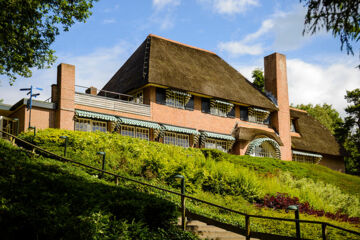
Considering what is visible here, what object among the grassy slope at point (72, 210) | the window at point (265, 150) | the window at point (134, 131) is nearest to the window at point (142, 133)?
the window at point (134, 131)

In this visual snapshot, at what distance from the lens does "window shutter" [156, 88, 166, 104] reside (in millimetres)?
26516

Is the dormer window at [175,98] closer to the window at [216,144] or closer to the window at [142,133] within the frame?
the window at [142,133]

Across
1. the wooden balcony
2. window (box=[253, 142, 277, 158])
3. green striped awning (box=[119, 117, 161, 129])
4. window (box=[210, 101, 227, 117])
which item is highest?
window (box=[210, 101, 227, 117])

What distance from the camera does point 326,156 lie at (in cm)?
3747

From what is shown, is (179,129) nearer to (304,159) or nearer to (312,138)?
(304,159)

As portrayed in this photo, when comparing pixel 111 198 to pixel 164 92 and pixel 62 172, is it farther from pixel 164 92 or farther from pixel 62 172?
pixel 164 92

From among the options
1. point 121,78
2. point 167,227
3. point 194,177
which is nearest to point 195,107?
point 121,78

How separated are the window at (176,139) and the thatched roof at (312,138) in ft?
38.6

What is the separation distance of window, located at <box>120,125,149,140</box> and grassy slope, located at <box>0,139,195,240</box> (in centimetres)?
1269

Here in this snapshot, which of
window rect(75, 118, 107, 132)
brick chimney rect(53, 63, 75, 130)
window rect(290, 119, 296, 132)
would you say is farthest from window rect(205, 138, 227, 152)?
brick chimney rect(53, 63, 75, 130)

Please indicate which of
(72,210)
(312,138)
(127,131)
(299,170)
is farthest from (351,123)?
(72,210)

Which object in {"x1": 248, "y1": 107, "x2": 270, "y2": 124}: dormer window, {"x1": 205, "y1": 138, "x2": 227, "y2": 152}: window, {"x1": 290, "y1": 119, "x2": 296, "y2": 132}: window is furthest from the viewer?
{"x1": 290, "y1": 119, "x2": 296, "y2": 132}: window

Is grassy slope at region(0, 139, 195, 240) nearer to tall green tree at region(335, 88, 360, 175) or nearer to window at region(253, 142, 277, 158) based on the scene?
window at region(253, 142, 277, 158)

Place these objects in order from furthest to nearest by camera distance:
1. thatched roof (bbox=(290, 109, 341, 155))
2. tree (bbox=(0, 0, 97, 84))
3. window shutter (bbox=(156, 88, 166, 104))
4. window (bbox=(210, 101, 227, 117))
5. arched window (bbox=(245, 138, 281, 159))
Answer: thatched roof (bbox=(290, 109, 341, 155))
arched window (bbox=(245, 138, 281, 159))
window (bbox=(210, 101, 227, 117))
window shutter (bbox=(156, 88, 166, 104))
tree (bbox=(0, 0, 97, 84))
